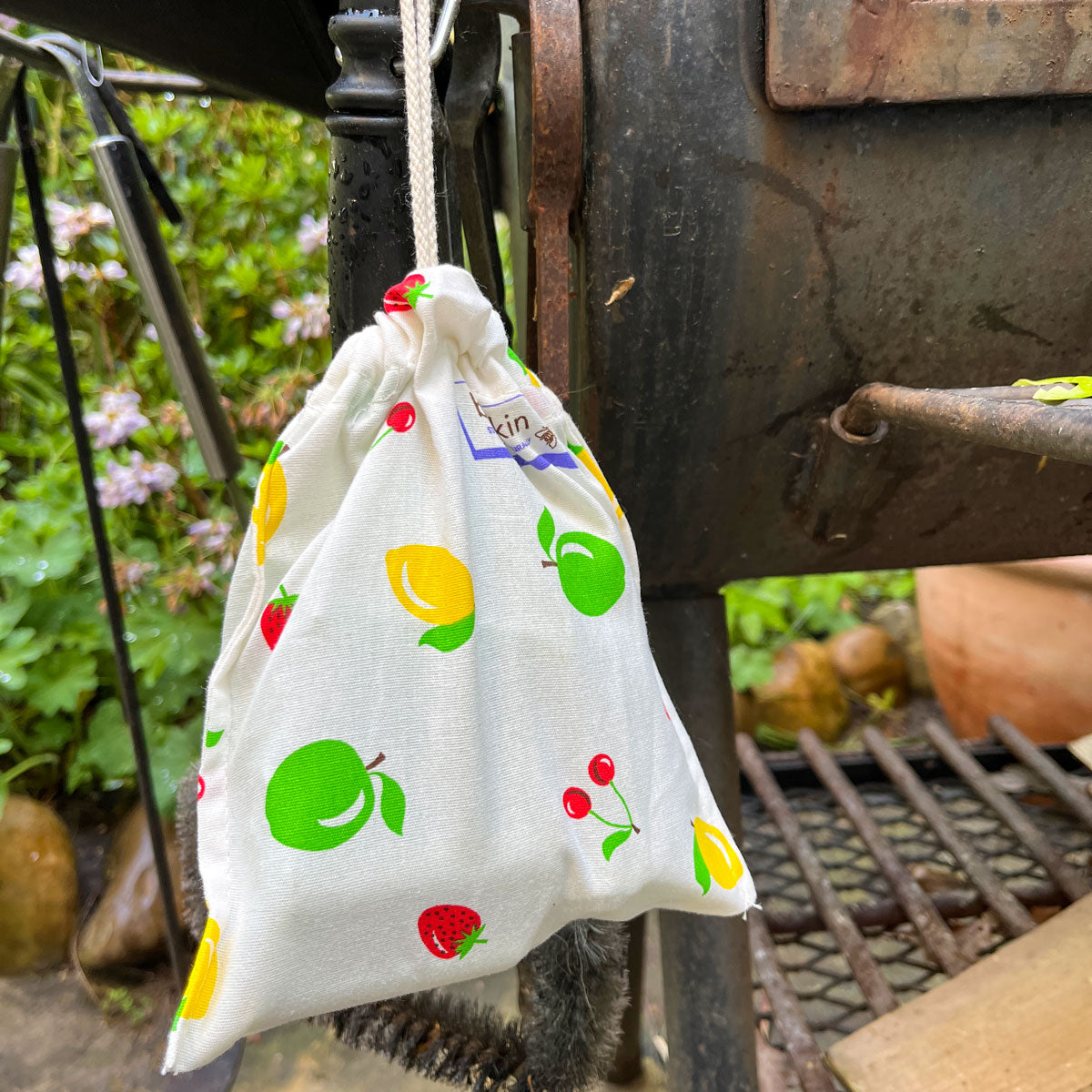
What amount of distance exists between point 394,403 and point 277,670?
17cm

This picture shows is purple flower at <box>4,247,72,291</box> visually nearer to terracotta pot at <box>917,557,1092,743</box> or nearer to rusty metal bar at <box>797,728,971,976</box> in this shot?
rusty metal bar at <box>797,728,971,976</box>

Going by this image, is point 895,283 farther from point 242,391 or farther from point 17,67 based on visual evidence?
point 242,391

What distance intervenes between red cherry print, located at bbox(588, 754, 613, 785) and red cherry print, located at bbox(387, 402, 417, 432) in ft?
0.72

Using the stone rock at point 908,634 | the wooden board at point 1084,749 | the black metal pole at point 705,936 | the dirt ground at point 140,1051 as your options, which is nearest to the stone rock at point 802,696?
the stone rock at point 908,634

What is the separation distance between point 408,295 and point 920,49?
38 cm

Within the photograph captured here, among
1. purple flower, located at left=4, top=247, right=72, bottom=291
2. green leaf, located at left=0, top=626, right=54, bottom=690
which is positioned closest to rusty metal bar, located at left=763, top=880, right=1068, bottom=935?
green leaf, located at left=0, top=626, right=54, bottom=690

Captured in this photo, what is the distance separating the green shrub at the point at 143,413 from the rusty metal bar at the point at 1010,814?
4.22ft

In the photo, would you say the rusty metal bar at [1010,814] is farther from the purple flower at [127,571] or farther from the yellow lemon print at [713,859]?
the purple flower at [127,571]

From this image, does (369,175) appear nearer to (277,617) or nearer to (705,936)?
(277,617)

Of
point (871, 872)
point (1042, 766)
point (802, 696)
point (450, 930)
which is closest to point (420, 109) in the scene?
point (450, 930)

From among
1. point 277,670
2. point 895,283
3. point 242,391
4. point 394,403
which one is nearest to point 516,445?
point 394,403

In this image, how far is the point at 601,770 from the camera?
0.50 metres

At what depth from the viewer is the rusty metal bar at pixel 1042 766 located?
1.42m

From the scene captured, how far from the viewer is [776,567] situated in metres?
0.81
